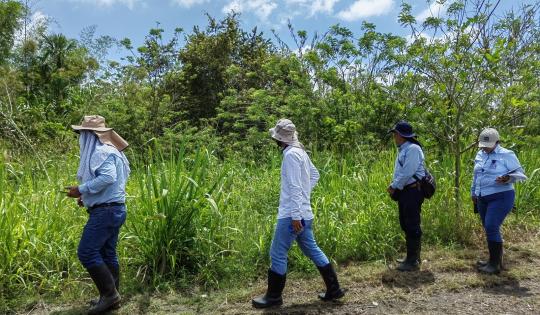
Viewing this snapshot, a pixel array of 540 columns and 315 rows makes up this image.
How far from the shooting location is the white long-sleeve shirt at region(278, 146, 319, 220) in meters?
4.17

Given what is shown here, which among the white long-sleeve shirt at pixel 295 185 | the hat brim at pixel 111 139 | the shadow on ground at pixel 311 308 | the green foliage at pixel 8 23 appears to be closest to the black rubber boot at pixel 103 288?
the hat brim at pixel 111 139

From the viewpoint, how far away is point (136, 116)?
11.6m

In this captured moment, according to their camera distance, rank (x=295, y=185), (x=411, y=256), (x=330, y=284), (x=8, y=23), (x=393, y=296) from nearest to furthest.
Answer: (x=295, y=185), (x=330, y=284), (x=393, y=296), (x=411, y=256), (x=8, y=23)

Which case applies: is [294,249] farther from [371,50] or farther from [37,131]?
[37,131]

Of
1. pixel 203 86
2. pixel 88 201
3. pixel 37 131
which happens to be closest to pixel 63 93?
pixel 203 86

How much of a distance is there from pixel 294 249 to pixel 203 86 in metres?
11.0

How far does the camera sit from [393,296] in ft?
15.2

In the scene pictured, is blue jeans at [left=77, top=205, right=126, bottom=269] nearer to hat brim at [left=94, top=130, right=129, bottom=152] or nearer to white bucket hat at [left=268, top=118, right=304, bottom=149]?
hat brim at [left=94, top=130, right=129, bottom=152]

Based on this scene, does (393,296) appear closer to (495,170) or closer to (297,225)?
(297,225)

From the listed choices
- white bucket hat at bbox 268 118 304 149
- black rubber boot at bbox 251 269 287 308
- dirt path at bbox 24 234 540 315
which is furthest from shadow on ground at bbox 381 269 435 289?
white bucket hat at bbox 268 118 304 149

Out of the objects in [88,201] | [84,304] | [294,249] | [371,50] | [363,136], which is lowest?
[84,304]

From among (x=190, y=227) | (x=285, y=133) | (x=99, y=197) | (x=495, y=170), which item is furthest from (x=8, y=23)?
(x=495, y=170)

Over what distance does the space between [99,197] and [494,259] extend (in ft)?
13.0

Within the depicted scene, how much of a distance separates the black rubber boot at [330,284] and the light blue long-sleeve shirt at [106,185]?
1.91 metres
